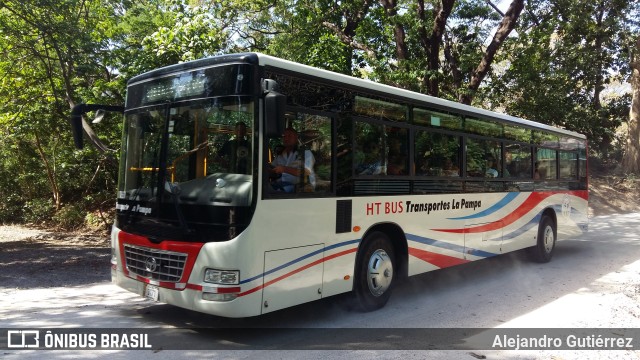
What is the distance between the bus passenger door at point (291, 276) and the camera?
16.2 feet

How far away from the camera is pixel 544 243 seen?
10.4 meters

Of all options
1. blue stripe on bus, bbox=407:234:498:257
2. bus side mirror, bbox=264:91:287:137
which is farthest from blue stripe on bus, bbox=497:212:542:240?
bus side mirror, bbox=264:91:287:137

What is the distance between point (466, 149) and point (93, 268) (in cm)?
712

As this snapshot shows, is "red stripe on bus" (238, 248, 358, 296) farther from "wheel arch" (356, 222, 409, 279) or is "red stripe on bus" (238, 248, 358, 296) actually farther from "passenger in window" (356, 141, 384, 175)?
"passenger in window" (356, 141, 384, 175)

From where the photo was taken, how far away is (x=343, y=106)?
5949 millimetres

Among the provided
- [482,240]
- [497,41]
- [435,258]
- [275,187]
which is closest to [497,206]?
[482,240]

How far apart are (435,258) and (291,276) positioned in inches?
117

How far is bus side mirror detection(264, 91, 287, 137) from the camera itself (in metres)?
4.63

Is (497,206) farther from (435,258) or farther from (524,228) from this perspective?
(435,258)

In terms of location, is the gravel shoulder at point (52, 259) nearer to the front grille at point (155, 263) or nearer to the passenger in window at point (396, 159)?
the front grille at point (155, 263)

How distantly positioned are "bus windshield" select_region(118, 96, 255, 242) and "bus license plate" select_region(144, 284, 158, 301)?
2.31ft

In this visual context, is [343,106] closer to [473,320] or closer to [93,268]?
[473,320]

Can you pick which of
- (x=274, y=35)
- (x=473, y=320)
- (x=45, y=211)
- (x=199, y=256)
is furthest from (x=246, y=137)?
(x=274, y=35)

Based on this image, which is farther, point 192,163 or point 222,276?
point 192,163
